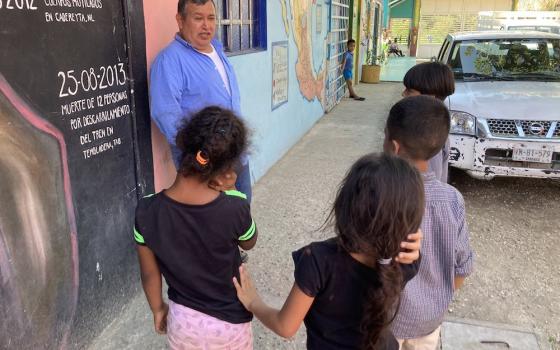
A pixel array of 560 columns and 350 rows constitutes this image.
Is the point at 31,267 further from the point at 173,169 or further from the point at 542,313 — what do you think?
the point at 542,313

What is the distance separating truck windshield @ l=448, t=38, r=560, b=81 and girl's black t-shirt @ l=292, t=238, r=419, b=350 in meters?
4.76

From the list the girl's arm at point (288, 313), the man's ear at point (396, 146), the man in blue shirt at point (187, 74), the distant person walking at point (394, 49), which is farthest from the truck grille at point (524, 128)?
the distant person walking at point (394, 49)

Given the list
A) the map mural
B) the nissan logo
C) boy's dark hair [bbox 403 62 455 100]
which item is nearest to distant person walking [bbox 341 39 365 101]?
the map mural

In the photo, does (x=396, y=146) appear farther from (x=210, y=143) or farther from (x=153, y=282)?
(x=153, y=282)

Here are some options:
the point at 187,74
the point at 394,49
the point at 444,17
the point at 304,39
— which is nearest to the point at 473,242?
the point at 187,74

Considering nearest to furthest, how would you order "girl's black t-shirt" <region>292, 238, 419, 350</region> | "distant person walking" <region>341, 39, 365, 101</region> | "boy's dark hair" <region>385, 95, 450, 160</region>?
"girl's black t-shirt" <region>292, 238, 419, 350</region> → "boy's dark hair" <region>385, 95, 450, 160</region> → "distant person walking" <region>341, 39, 365, 101</region>

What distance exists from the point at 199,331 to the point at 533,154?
3859 millimetres

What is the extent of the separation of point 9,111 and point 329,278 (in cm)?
146

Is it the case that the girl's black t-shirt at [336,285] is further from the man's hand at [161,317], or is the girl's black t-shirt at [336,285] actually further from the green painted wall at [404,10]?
the green painted wall at [404,10]

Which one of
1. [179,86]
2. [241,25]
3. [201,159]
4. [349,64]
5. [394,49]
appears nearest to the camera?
[201,159]

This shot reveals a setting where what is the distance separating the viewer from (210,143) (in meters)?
1.48

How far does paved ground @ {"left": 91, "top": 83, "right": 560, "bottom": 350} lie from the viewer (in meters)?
2.82

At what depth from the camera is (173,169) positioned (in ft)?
10.8

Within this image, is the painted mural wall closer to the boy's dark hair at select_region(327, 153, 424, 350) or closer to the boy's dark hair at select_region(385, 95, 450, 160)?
the boy's dark hair at select_region(385, 95, 450, 160)
